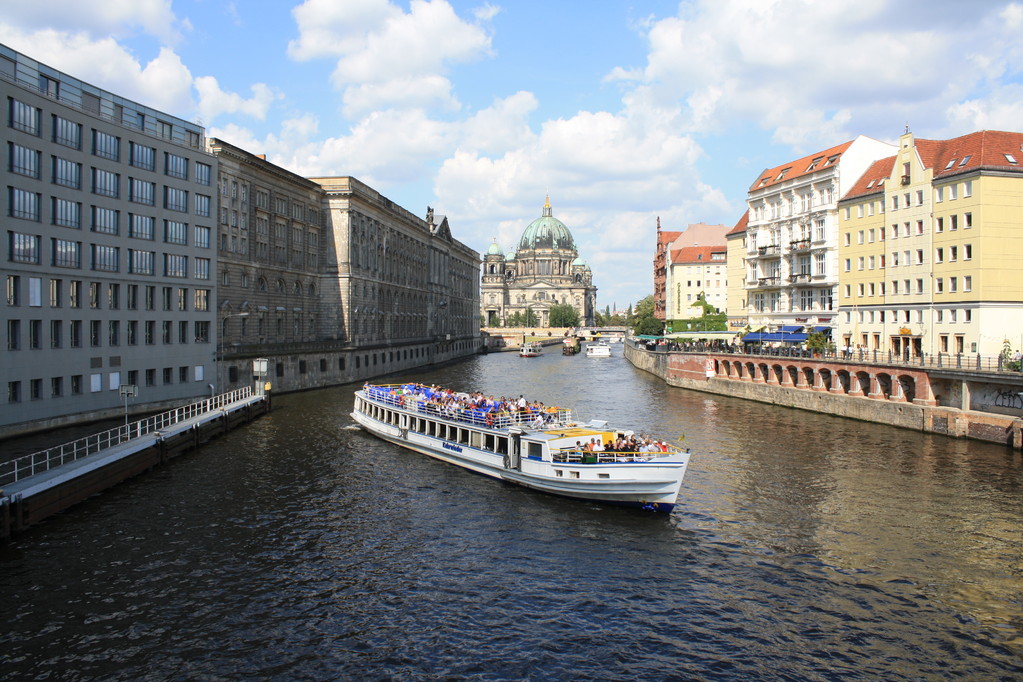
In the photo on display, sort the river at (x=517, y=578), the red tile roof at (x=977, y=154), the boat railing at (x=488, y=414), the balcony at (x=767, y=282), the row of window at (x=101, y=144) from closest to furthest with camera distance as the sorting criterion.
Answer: the river at (x=517, y=578) → the boat railing at (x=488, y=414) → the row of window at (x=101, y=144) → the red tile roof at (x=977, y=154) → the balcony at (x=767, y=282)

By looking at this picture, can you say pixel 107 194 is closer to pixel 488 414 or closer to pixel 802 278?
pixel 488 414

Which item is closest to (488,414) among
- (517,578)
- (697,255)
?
(517,578)

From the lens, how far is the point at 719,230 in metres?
160

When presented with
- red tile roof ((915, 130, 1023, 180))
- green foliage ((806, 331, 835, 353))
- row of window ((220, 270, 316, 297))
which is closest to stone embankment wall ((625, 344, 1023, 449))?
green foliage ((806, 331, 835, 353))

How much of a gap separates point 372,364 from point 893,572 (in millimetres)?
82881

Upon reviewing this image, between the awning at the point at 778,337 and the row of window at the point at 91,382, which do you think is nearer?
the row of window at the point at 91,382

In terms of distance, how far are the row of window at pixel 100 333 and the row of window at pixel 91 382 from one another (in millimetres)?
2186

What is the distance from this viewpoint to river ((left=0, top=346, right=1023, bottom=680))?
20438 millimetres

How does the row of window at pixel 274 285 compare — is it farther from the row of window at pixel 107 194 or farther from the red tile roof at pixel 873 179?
the red tile roof at pixel 873 179

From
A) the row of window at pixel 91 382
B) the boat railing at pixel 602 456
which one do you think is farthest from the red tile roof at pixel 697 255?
the boat railing at pixel 602 456

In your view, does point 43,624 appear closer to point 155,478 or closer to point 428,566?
point 428,566

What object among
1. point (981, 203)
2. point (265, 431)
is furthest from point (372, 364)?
point (981, 203)

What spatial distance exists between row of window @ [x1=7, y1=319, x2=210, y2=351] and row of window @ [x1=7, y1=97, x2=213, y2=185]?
11.5m

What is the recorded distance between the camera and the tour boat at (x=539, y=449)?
33.2m
